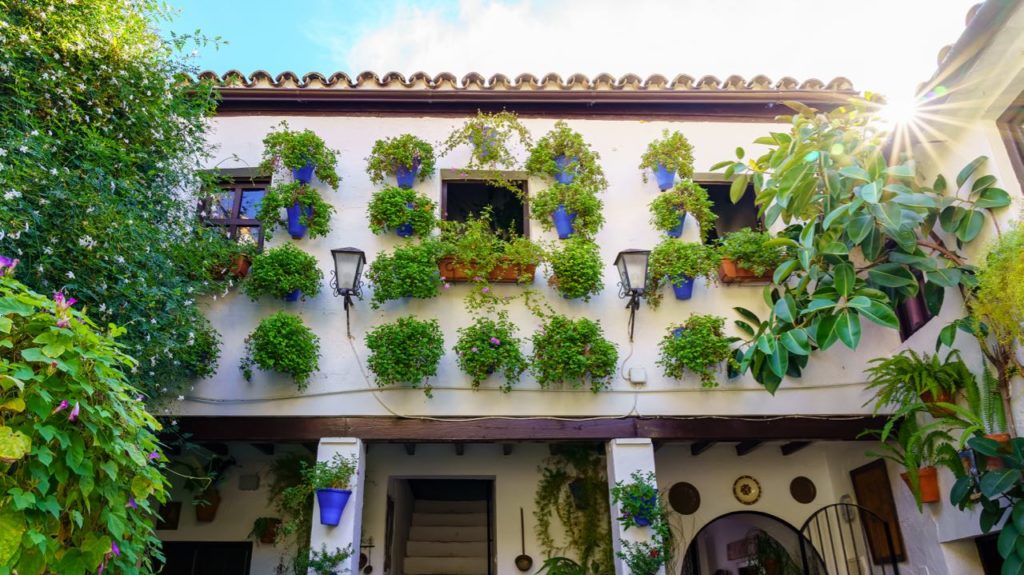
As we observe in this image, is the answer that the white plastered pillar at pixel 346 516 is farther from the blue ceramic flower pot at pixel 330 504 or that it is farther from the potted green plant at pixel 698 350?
the potted green plant at pixel 698 350

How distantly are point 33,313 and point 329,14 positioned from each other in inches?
196

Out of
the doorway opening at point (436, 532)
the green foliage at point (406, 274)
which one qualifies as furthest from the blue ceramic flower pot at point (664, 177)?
the doorway opening at point (436, 532)

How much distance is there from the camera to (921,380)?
514 centimetres

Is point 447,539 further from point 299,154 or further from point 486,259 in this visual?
point 299,154

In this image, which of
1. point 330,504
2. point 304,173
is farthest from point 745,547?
point 304,173

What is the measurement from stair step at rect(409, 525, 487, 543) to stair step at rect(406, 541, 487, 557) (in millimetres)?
108

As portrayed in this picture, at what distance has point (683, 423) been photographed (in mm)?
5598

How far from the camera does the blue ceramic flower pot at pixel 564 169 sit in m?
6.41

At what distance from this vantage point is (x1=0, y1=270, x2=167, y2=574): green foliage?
7.13 ft

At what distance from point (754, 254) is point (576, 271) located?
61.8 inches

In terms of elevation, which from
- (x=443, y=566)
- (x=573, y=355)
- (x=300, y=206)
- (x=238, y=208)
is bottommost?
(x=443, y=566)

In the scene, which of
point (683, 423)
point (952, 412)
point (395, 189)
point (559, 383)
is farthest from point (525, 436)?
point (952, 412)

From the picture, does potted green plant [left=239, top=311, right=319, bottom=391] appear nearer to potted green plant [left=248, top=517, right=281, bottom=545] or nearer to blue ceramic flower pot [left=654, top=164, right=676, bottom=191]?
potted green plant [left=248, top=517, right=281, bottom=545]

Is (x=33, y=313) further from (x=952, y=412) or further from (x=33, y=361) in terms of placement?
(x=952, y=412)
